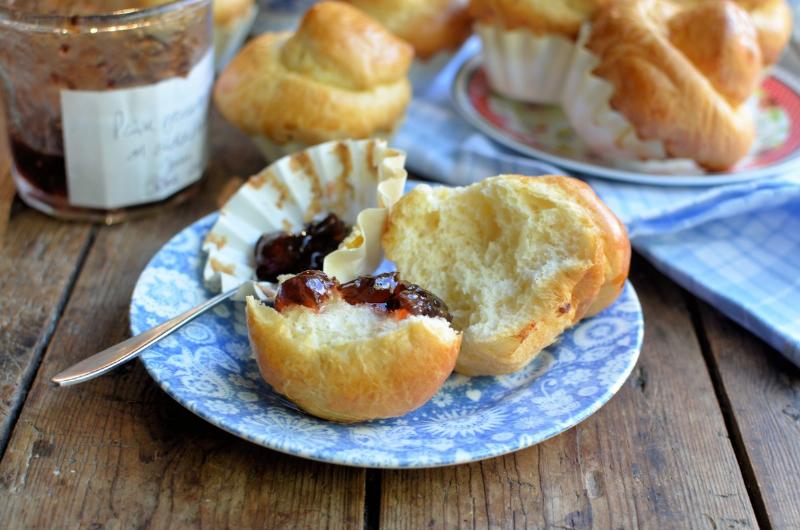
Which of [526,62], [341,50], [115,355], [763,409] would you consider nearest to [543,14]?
[526,62]

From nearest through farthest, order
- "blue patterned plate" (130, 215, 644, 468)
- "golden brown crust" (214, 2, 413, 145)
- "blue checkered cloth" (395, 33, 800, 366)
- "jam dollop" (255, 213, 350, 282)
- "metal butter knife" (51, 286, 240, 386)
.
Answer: "blue patterned plate" (130, 215, 644, 468), "metal butter knife" (51, 286, 240, 386), "jam dollop" (255, 213, 350, 282), "blue checkered cloth" (395, 33, 800, 366), "golden brown crust" (214, 2, 413, 145)

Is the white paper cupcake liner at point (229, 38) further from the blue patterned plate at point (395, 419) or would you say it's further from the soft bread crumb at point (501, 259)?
the soft bread crumb at point (501, 259)

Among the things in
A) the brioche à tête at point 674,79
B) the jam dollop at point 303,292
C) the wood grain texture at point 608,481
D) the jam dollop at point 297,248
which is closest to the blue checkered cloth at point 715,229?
the brioche à tête at point 674,79

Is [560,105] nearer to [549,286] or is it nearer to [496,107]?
[496,107]

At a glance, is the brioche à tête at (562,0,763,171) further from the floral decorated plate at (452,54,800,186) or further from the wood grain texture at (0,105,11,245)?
the wood grain texture at (0,105,11,245)

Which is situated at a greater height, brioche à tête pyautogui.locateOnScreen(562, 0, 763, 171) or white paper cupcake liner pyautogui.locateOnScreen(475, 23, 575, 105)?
brioche à tête pyautogui.locateOnScreen(562, 0, 763, 171)

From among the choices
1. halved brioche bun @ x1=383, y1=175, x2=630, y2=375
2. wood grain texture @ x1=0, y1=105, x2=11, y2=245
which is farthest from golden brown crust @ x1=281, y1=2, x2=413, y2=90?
wood grain texture @ x1=0, y1=105, x2=11, y2=245
